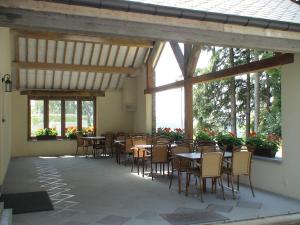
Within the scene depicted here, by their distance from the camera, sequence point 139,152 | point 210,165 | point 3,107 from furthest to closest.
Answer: point 139,152, point 3,107, point 210,165

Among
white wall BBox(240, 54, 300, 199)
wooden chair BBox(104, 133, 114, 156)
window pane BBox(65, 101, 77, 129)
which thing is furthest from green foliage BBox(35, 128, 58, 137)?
white wall BBox(240, 54, 300, 199)

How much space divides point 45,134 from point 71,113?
57.7 inches

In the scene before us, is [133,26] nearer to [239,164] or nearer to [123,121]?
[239,164]

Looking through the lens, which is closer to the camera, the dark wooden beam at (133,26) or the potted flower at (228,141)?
the dark wooden beam at (133,26)

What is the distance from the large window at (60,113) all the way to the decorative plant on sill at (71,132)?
0.56 ft

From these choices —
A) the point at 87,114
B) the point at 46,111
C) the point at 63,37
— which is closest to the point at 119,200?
the point at 63,37

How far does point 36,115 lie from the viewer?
14211mm

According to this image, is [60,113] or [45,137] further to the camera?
[60,113]

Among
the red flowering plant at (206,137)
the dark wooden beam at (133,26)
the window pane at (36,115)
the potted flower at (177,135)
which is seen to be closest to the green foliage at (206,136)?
the red flowering plant at (206,137)

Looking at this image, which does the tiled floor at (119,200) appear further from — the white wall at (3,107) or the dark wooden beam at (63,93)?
the dark wooden beam at (63,93)

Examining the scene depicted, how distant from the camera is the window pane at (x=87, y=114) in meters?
15.0

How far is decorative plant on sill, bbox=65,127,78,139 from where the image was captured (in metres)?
14.4

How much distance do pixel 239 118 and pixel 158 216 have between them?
10.8 m

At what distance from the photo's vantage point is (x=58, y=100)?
14.6m
